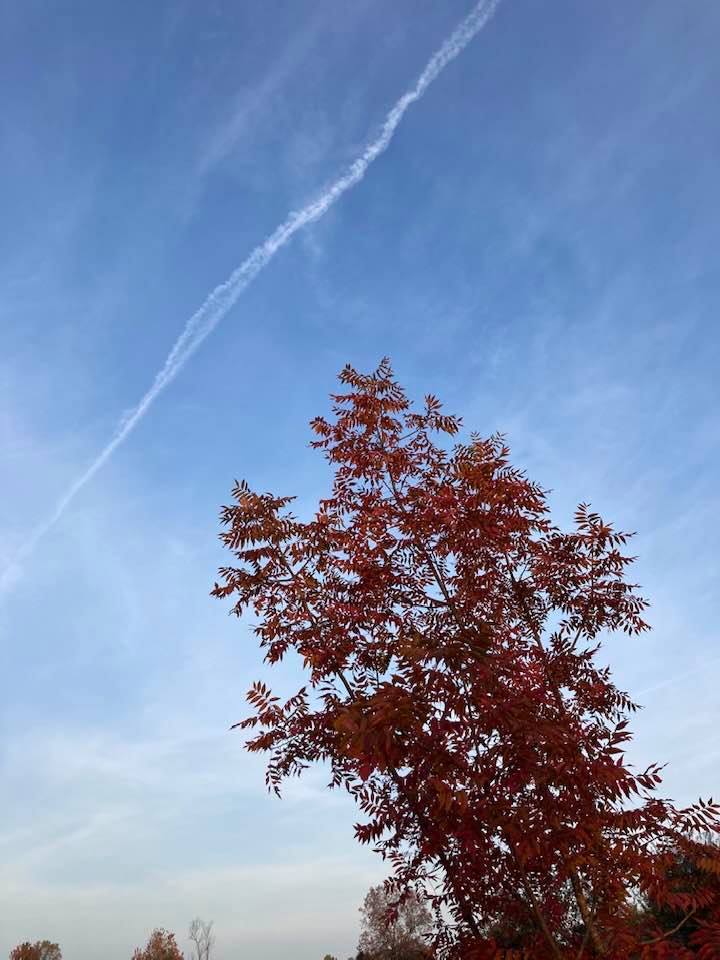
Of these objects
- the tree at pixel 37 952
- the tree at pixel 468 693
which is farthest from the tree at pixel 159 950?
the tree at pixel 468 693

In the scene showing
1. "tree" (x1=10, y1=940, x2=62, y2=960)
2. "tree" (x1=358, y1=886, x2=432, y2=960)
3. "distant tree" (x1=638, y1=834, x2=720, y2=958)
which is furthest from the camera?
"tree" (x1=10, y1=940, x2=62, y2=960)

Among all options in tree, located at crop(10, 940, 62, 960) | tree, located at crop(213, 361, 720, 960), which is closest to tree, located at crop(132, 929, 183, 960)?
tree, located at crop(10, 940, 62, 960)

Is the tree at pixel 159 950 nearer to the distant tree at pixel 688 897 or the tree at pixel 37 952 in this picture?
the tree at pixel 37 952

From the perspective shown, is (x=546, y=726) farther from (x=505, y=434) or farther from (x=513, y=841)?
(x=505, y=434)

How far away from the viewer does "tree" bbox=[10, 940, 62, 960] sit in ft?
239

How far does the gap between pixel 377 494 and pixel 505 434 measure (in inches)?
82.5

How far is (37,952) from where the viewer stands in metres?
74.4

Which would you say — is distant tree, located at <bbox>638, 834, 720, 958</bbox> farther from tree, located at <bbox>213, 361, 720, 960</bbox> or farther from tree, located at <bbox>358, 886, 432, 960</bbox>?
tree, located at <bbox>358, 886, 432, 960</bbox>

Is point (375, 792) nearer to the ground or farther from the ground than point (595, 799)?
farther from the ground

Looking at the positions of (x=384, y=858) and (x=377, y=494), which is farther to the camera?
(x=377, y=494)

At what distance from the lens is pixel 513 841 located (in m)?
5.91

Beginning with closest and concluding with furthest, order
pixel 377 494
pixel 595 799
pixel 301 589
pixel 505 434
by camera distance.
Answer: pixel 595 799, pixel 301 589, pixel 377 494, pixel 505 434

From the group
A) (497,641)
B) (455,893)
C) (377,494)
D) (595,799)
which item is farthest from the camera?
(377,494)

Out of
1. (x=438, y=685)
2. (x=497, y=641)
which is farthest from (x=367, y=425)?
(x=438, y=685)
